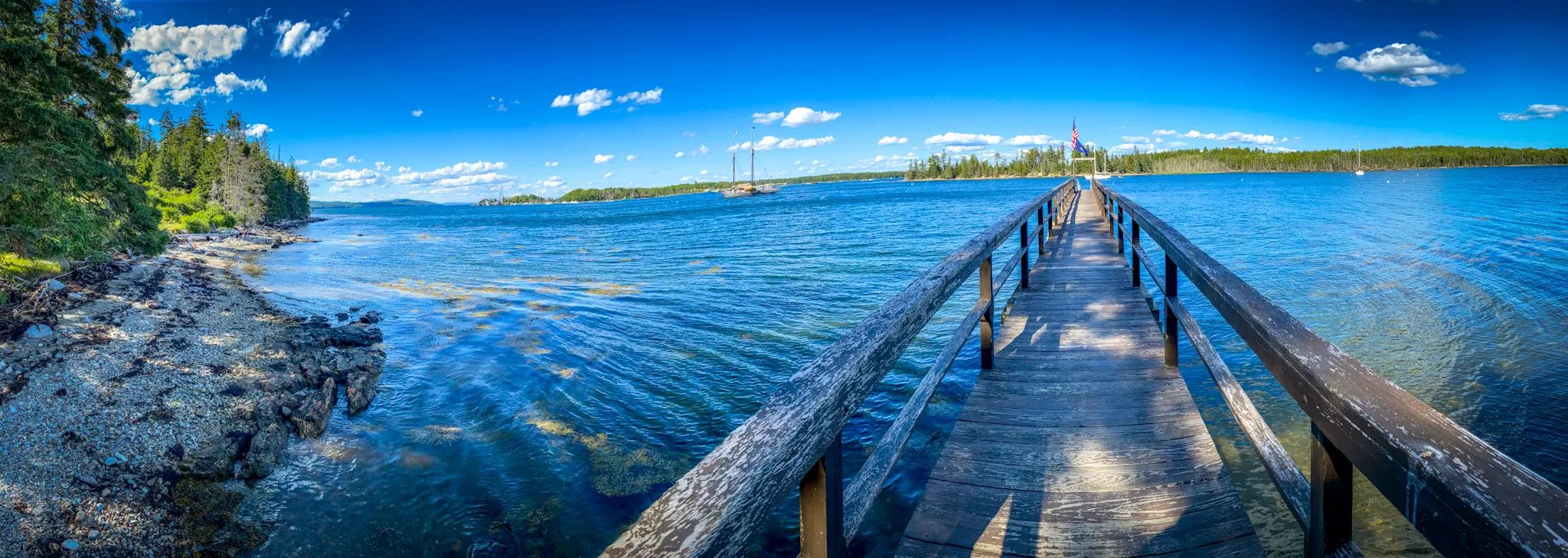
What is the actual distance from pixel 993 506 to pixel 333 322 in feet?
43.9

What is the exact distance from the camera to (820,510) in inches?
63.7

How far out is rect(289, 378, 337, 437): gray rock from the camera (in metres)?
6.84

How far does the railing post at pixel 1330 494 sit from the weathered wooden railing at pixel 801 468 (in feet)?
3.65

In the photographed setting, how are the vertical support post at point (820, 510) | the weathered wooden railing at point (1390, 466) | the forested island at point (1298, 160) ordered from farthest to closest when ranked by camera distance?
1. the forested island at point (1298, 160)
2. the vertical support post at point (820, 510)
3. the weathered wooden railing at point (1390, 466)

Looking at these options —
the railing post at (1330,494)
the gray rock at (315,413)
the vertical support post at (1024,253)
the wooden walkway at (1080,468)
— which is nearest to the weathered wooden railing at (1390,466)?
the railing post at (1330,494)

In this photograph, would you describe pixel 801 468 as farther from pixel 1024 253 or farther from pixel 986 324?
pixel 1024 253

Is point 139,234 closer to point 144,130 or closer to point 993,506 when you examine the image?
point 993,506

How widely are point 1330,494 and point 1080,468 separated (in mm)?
1529

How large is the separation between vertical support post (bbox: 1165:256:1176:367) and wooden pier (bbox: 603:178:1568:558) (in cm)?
2

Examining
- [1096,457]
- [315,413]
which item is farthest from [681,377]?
[1096,457]

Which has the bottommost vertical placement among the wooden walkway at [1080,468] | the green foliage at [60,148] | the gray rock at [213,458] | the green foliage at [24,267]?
the gray rock at [213,458]

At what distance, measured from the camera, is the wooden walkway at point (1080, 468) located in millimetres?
2564

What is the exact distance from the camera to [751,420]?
146cm

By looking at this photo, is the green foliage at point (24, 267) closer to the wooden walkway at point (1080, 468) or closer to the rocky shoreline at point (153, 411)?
the rocky shoreline at point (153, 411)
